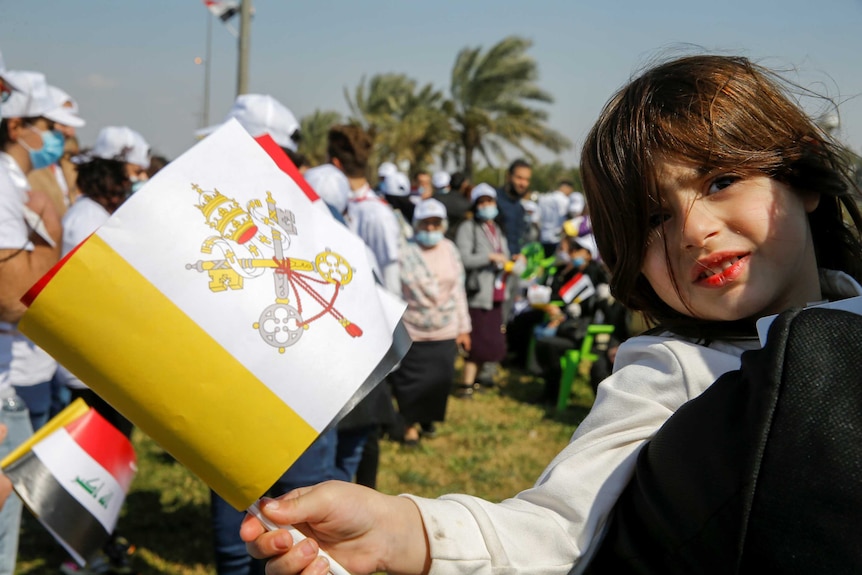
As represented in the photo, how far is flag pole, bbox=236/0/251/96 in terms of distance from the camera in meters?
9.79

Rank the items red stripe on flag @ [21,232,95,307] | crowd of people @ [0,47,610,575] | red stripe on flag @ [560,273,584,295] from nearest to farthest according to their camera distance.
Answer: red stripe on flag @ [21,232,95,307]
crowd of people @ [0,47,610,575]
red stripe on flag @ [560,273,584,295]

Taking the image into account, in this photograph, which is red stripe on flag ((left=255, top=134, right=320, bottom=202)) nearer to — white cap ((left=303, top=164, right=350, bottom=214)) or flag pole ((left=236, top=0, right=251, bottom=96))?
white cap ((left=303, top=164, right=350, bottom=214))

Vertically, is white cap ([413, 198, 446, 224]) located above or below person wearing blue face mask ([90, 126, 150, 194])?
below

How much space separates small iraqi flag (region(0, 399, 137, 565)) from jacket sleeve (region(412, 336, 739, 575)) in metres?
2.01

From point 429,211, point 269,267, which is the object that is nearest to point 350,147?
point 429,211

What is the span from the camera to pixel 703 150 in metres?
1.10

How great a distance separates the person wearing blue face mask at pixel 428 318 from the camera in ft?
18.9

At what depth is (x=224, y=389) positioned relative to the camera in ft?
3.34

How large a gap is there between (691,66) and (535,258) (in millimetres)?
8808

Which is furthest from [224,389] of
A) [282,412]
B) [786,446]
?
[786,446]

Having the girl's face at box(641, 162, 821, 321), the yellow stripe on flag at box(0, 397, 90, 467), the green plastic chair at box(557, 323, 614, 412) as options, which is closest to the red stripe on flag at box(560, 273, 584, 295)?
the green plastic chair at box(557, 323, 614, 412)

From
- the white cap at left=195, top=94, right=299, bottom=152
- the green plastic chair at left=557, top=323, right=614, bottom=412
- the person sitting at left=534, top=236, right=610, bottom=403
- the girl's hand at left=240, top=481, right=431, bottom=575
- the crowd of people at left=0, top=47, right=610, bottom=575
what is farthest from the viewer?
the person sitting at left=534, top=236, right=610, bottom=403

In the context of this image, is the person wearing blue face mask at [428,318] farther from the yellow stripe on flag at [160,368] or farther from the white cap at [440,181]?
the white cap at [440,181]

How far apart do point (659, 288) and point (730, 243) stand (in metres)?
0.14
